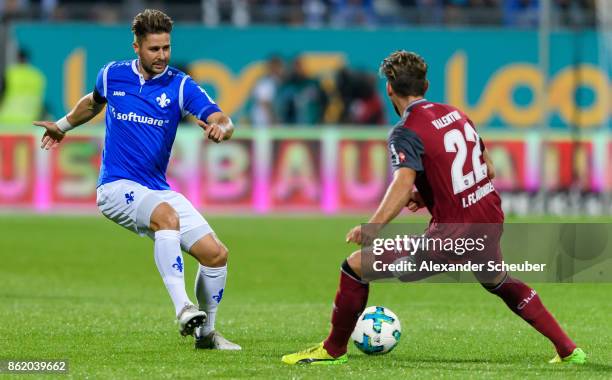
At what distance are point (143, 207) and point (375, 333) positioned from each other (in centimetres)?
185

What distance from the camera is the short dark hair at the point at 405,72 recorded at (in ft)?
27.6

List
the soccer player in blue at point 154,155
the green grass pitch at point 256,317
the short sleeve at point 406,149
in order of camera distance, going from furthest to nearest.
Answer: the soccer player in blue at point 154,155 → the green grass pitch at point 256,317 → the short sleeve at point 406,149

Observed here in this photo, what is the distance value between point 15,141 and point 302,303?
12487mm

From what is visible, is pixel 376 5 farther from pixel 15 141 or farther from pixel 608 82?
pixel 15 141

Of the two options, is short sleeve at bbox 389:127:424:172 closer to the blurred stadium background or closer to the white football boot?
the white football boot

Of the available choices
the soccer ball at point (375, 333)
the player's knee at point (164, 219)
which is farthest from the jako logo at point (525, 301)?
the player's knee at point (164, 219)

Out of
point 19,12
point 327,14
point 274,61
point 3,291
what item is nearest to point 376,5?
point 327,14

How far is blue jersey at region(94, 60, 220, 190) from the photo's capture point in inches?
379

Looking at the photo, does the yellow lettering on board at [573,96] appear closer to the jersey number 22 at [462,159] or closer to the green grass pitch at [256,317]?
the green grass pitch at [256,317]

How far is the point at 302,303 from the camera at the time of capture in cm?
1343

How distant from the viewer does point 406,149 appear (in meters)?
8.29

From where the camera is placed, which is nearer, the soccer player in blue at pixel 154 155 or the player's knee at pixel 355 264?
the player's knee at pixel 355 264

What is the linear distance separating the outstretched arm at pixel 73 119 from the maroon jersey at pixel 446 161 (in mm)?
2743

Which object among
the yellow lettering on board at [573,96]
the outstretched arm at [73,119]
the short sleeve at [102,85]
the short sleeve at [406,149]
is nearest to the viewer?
the short sleeve at [406,149]
